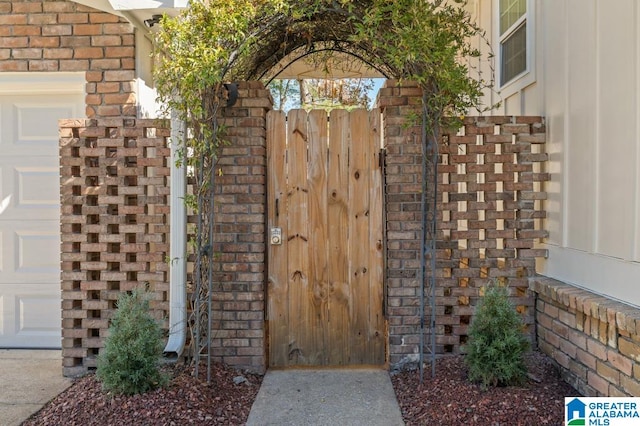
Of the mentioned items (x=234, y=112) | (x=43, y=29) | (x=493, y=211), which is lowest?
(x=493, y=211)

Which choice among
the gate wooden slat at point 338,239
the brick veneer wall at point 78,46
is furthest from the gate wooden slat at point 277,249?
A: the brick veneer wall at point 78,46

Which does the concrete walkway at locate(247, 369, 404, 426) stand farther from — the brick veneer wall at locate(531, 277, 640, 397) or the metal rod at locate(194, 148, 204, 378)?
the brick veneer wall at locate(531, 277, 640, 397)

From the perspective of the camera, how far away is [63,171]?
3.54m

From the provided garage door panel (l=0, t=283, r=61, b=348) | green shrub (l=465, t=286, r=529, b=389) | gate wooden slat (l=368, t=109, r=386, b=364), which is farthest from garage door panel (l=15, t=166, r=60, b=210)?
green shrub (l=465, t=286, r=529, b=389)

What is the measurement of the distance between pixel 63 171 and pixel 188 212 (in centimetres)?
102

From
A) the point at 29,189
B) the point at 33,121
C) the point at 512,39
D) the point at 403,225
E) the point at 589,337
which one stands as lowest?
the point at 589,337

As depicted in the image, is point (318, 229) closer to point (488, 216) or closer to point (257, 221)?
point (257, 221)

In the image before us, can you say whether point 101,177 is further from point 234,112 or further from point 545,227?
point 545,227

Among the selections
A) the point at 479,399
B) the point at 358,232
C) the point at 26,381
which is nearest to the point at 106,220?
the point at 26,381

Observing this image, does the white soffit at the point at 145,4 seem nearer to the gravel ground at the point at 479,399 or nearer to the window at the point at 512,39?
the window at the point at 512,39

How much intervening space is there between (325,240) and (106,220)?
1.70 metres

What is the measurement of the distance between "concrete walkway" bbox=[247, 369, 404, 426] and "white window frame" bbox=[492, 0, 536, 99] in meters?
2.77

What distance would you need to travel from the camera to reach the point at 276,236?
11.9 ft

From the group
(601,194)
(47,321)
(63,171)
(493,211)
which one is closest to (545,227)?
(493,211)
